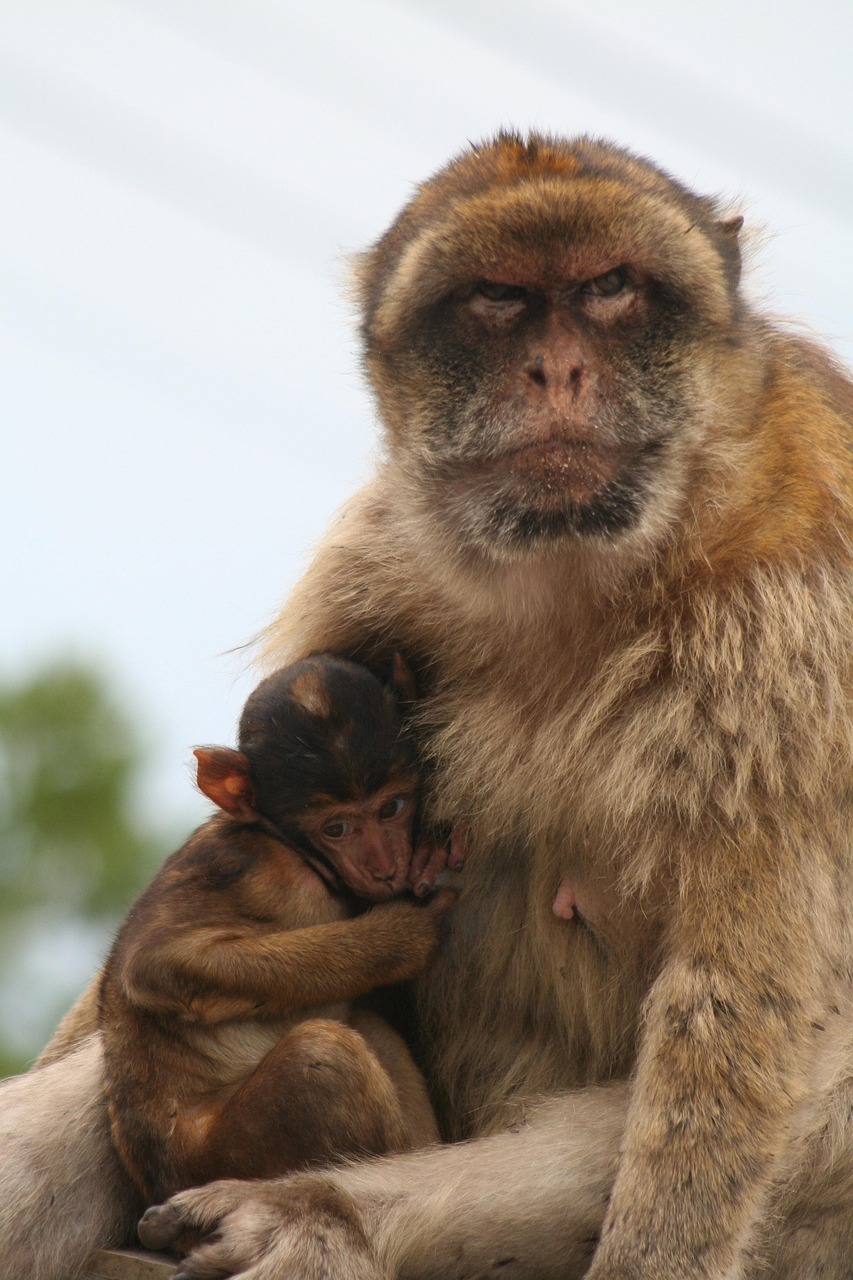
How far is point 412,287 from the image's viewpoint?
318cm

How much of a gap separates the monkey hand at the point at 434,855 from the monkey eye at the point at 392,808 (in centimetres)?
11

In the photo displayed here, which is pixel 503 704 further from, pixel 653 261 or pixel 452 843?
pixel 653 261

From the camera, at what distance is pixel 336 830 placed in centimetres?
323

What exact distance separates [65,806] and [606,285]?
14523 mm

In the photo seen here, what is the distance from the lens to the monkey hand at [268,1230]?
8.87ft

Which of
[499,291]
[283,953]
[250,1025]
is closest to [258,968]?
[283,953]

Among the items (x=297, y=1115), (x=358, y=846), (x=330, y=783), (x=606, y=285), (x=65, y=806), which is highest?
(x=606, y=285)

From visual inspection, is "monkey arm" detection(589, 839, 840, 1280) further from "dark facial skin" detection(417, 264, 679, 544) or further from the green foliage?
the green foliage

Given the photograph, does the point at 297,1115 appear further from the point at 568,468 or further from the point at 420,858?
the point at 568,468

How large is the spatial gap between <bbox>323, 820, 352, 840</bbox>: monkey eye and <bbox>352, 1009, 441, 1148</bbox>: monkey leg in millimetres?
362

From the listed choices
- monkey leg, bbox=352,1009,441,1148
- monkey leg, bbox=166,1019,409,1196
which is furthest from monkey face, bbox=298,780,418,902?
monkey leg, bbox=166,1019,409,1196

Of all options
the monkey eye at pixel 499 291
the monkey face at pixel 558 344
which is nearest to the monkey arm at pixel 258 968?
the monkey face at pixel 558 344

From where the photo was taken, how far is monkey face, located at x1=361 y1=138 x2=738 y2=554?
2930mm

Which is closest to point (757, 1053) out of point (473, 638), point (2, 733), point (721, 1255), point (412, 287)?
point (721, 1255)
